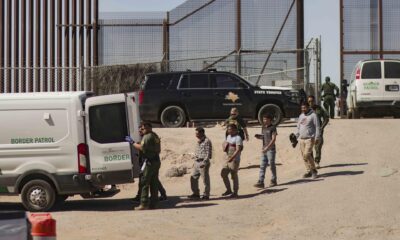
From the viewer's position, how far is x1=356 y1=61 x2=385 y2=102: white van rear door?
24.2 meters

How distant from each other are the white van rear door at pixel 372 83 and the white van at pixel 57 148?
40.5ft

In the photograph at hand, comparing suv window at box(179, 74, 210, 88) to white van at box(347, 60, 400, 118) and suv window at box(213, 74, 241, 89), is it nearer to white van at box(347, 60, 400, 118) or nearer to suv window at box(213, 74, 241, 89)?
suv window at box(213, 74, 241, 89)

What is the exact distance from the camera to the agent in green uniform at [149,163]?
537 inches

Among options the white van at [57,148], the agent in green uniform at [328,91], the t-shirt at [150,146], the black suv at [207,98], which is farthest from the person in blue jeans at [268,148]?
the agent in green uniform at [328,91]

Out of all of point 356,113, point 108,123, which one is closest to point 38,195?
point 108,123

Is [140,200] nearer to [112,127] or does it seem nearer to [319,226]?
[112,127]

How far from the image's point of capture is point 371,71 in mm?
24266

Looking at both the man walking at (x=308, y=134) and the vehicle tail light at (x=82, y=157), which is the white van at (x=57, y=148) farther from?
the man walking at (x=308, y=134)

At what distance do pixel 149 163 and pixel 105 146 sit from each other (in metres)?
0.84

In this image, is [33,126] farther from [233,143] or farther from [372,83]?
[372,83]

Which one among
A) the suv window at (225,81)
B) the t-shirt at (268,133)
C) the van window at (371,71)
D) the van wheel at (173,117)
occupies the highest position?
the van window at (371,71)

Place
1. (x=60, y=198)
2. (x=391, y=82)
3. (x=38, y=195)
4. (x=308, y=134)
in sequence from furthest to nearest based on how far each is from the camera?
(x=391, y=82) → (x=308, y=134) → (x=60, y=198) → (x=38, y=195)

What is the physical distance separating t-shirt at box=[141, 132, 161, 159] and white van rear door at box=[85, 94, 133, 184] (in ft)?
0.95

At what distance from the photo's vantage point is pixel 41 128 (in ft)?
44.9
